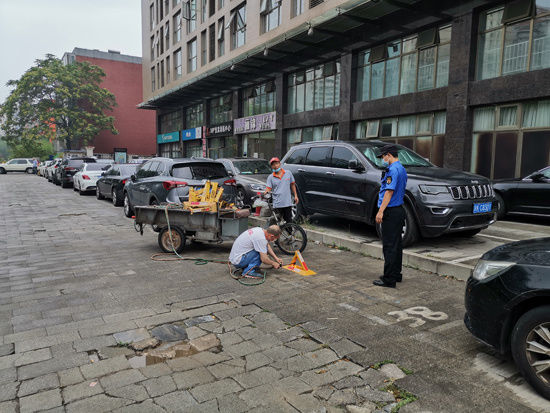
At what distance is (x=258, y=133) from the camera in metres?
27.7

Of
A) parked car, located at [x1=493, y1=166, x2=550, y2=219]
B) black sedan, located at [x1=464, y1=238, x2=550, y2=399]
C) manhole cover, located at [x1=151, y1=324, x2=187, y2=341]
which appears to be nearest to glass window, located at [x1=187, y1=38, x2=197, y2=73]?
parked car, located at [x1=493, y1=166, x2=550, y2=219]

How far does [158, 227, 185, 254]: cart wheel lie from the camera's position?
741cm

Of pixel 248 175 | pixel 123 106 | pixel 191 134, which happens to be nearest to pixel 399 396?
pixel 248 175

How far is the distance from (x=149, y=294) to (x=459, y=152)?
514 inches

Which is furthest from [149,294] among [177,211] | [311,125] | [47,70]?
[47,70]

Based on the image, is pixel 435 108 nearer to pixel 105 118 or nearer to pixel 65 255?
pixel 65 255

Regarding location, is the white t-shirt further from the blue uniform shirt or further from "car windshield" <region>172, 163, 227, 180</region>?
"car windshield" <region>172, 163, 227, 180</region>

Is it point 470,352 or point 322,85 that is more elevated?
point 322,85

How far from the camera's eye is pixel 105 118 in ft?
170

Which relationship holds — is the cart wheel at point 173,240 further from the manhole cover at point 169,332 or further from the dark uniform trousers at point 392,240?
the dark uniform trousers at point 392,240

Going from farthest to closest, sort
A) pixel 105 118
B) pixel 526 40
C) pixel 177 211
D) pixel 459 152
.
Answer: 1. pixel 105 118
2. pixel 459 152
3. pixel 526 40
4. pixel 177 211

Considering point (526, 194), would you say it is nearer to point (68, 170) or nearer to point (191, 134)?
point (68, 170)

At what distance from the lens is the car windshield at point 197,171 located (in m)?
9.57

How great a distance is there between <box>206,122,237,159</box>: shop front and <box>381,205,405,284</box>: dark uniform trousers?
24.4 m
